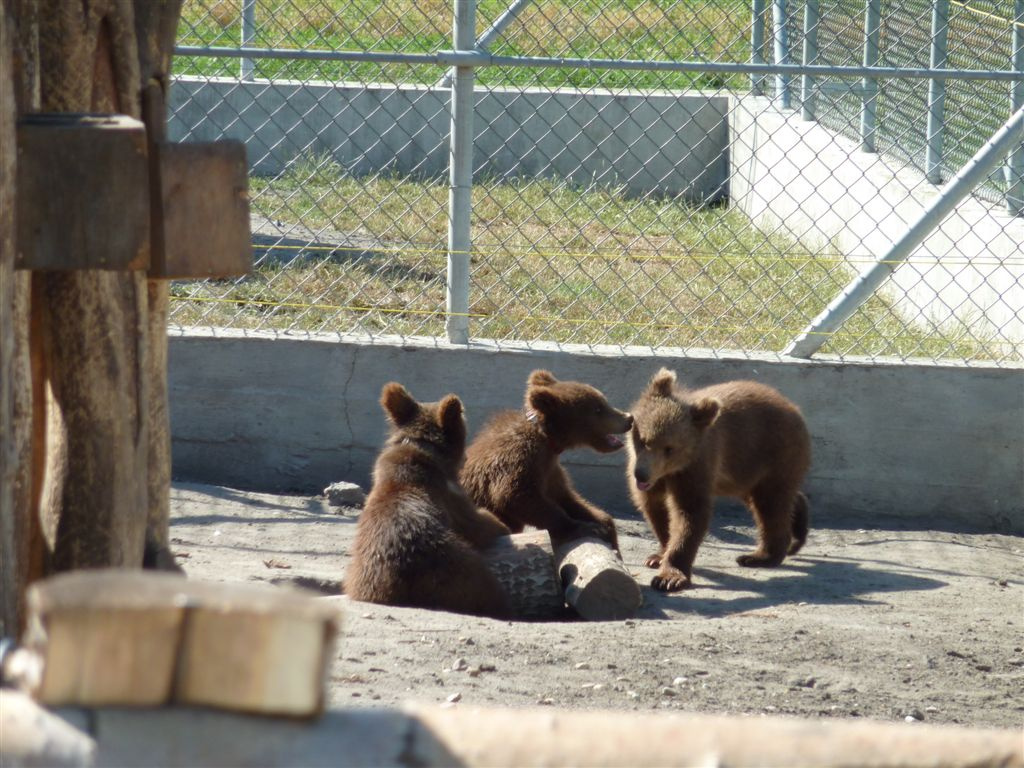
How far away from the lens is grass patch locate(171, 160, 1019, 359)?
8.66 m

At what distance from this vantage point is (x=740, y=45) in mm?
15477

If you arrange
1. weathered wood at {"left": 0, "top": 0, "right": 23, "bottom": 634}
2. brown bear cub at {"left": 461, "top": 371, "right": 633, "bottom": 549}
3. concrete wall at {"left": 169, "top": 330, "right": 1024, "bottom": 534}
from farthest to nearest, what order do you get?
concrete wall at {"left": 169, "top": 330, "right": 1024, "bottom": 534}
brown bear cub at {"left": 461, "top": 371, "right": 633, "bottom": 549}
weathered wood at {"left": 0, "top": 0, "right": 23, "bottom": 634}

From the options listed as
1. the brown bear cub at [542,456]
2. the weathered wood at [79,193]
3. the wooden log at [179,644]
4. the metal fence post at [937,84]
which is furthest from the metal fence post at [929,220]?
the wooden log at [179,644]

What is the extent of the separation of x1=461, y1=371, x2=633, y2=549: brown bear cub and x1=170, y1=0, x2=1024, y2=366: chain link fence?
2.97 ft

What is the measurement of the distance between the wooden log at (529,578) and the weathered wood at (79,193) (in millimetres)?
3375

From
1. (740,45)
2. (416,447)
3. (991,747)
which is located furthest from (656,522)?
(740,45)

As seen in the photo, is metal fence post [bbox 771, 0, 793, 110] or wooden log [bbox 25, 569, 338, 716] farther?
metal fence post [bbox 771, 0, 793, 110]

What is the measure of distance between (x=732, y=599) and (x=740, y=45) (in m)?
10.6

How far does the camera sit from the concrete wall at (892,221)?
30.1 feet

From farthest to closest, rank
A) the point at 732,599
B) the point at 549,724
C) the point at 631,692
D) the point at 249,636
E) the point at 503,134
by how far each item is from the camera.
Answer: the point at 503,134 < the point at 732,599 < the point at 631,692 < the point at 549,724 < the point at 249,636

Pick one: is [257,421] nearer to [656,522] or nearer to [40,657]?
[656,522]

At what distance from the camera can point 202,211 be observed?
2.96 m

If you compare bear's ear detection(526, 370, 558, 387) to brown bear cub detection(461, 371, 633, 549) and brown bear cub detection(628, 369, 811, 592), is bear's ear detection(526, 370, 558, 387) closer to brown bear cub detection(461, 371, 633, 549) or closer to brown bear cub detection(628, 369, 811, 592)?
brown bear cub detection(461, 371, 633, 549)

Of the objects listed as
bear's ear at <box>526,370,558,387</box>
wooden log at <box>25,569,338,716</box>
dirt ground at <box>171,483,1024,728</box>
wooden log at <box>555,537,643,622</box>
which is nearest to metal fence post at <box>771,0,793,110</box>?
bear's ear at <box>526,370,558,387</box>
